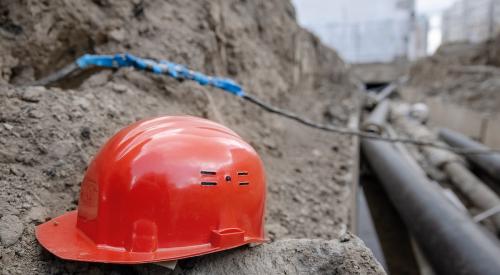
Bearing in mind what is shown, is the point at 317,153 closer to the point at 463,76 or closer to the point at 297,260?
the point at 297,260

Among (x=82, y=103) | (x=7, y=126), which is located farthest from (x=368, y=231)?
(x=7, y=126)

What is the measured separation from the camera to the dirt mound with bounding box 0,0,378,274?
5.57 ft

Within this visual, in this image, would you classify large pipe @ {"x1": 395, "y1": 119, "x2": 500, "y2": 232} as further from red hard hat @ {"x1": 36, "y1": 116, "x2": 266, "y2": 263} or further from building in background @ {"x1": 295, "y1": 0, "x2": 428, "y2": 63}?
building in background @ {"x1": 295, "y1": 0, "x2": 428, "y2": 63}

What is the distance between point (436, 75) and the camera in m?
15.6

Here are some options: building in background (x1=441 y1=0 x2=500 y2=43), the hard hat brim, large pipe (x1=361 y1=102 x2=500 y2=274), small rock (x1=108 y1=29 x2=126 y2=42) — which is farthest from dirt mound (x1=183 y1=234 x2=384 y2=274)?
building in background (x1=441 y1=0 x2=500 y2=43)

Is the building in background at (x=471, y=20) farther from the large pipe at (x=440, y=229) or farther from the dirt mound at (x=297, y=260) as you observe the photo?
the dirt mound at (x=297, y=260)

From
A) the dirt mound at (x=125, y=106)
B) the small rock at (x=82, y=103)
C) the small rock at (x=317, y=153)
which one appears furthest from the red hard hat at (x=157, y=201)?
the small rock at (x=317, y=153)

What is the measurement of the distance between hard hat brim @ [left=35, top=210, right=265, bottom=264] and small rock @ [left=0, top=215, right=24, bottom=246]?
0.23ft

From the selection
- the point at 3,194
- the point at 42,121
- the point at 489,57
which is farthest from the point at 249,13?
the point at 489,57

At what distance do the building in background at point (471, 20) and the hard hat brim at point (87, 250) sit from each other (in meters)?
16.6

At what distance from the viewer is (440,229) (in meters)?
3.30

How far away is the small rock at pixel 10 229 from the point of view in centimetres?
138

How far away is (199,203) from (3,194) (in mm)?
874

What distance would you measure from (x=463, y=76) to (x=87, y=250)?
14.1 metres
